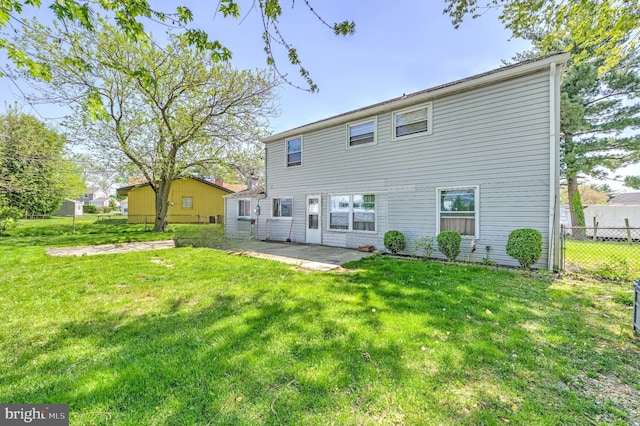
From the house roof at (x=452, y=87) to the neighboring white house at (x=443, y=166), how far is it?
3 cm

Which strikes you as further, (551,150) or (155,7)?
(551,150)

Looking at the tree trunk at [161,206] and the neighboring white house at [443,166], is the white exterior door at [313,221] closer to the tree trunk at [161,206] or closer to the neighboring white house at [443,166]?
the neighboring white house at [443,166]

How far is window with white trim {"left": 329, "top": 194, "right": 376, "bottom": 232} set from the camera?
9.86 metres

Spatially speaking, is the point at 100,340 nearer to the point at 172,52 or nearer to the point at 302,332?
the point at 302,332

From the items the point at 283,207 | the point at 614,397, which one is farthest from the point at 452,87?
the point at 283,207

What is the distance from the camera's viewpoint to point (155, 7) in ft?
13.5

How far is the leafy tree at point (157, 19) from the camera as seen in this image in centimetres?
354

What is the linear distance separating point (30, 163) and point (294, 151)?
605 inches

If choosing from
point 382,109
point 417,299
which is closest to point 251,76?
point 382,109

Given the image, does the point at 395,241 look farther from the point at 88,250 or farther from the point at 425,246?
the point at 88,250

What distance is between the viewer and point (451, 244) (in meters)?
7.54

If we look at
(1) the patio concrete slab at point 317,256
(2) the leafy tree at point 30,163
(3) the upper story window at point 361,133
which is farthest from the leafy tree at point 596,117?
(2) the leafy tree at point 30,163

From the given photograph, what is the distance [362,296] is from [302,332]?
1.61m

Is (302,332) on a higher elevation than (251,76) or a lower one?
lower
